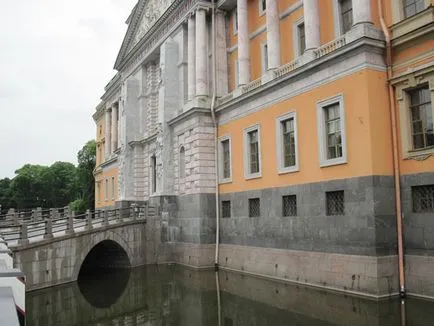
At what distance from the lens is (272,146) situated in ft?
64.6

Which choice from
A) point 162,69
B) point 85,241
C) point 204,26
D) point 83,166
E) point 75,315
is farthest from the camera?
Answer: point 83,166

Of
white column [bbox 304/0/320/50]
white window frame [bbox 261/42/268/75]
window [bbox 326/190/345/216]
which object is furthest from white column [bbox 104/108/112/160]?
window [bbox 326/190/345/216]

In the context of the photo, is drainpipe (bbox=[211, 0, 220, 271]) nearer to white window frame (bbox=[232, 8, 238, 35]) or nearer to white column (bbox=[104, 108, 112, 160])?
white window frame (bbox=[232, 8, 238, 35])

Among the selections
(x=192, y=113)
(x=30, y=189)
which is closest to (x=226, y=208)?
(x=192, y=113)

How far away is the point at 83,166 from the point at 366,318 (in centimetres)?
5672

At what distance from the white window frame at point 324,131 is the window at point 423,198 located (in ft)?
8.05

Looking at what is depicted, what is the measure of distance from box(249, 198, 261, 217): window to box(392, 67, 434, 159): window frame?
24.5ft

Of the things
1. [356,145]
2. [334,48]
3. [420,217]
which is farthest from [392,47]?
[420,217]

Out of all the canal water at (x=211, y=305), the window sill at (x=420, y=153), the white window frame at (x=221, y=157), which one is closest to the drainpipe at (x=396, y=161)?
the window sill at (x=420, y=153)

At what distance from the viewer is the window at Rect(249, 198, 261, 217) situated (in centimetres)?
2058

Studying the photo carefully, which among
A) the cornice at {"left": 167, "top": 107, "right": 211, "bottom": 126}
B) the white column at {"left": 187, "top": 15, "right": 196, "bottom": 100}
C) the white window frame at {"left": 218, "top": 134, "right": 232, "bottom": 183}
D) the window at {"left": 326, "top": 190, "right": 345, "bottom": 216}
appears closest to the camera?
the window at {"left": 326, "top": 190, "right": 345, "bottom": 216}

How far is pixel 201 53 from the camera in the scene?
82.7 ft

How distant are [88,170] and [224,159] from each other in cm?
4296

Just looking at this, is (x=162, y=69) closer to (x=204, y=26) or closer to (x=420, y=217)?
(x=204, y=26)
